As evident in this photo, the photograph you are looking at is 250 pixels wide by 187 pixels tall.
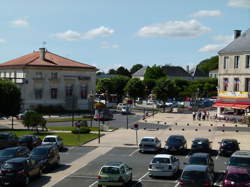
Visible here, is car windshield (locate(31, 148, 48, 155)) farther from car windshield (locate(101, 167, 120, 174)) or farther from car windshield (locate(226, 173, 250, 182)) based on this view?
car windshield (locate(226, 173, 250, 182))

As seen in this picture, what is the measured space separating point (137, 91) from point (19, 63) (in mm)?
32883

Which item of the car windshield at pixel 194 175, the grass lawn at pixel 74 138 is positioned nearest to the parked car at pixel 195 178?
the car windshield at pixel 194 175

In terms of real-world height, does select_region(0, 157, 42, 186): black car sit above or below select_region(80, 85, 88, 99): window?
below

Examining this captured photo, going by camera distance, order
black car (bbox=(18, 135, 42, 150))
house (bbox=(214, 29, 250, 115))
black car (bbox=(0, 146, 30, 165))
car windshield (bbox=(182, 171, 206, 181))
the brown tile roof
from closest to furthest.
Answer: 1. car windshield (bbox=(182, 171, 206, 181))
2. black car (bbox=(0, 146, 30, 165))
3. black car (bbox=(18, 135, 42, 150))
4. house (bbox=(214, 29, 250, 115))
5. the brown tile roof

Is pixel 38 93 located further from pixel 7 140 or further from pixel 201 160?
pixel 201 160

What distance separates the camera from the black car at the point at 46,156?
2962cm

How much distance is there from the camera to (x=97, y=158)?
118 ft

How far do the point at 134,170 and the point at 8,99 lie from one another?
3103cm

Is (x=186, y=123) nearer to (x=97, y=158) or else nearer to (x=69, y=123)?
(x=69, y=123)

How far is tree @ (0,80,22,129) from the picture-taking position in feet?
186

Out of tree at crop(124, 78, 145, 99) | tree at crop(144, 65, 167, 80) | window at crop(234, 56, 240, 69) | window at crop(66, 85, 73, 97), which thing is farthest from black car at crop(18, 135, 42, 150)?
tree at crop(144, 65, 167, 80)

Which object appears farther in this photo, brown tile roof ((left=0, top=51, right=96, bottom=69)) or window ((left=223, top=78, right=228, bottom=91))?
brown tile roof ((left=0, top=51, right=96, bottom=69))

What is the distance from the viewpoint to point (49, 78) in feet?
278

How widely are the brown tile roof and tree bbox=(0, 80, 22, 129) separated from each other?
24.9 metres
